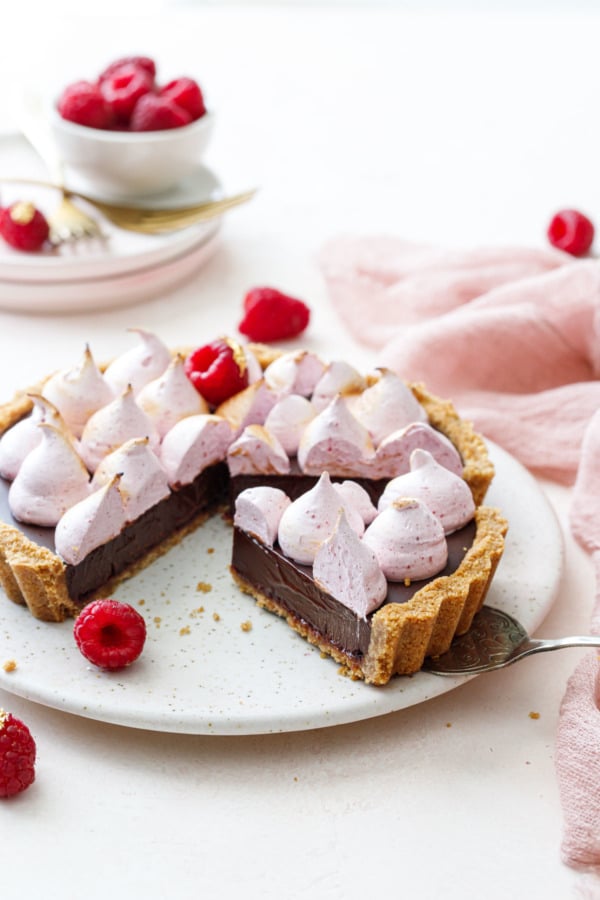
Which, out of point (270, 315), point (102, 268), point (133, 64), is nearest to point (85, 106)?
point (133, 64)

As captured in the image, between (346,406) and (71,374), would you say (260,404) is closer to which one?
(346,406)

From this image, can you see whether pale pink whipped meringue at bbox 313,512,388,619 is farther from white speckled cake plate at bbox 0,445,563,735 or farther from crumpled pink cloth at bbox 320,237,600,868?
crumpled pink cloth at bbox 320,237,600,868

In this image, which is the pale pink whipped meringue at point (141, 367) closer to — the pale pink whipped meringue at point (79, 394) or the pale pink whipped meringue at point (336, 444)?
the pale pink whipped meringue at point (79, 394)

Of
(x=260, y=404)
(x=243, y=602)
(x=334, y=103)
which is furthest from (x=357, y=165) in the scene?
(x=243, y=602)

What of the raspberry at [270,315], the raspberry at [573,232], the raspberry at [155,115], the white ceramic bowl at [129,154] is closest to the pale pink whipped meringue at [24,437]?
the raspberry at [270,315]

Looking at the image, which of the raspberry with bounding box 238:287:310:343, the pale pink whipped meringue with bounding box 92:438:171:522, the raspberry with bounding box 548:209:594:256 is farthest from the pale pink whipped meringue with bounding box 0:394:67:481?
the raspberry with bounding box 548:209:594:256

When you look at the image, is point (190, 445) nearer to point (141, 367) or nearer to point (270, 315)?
point (141, 367)
